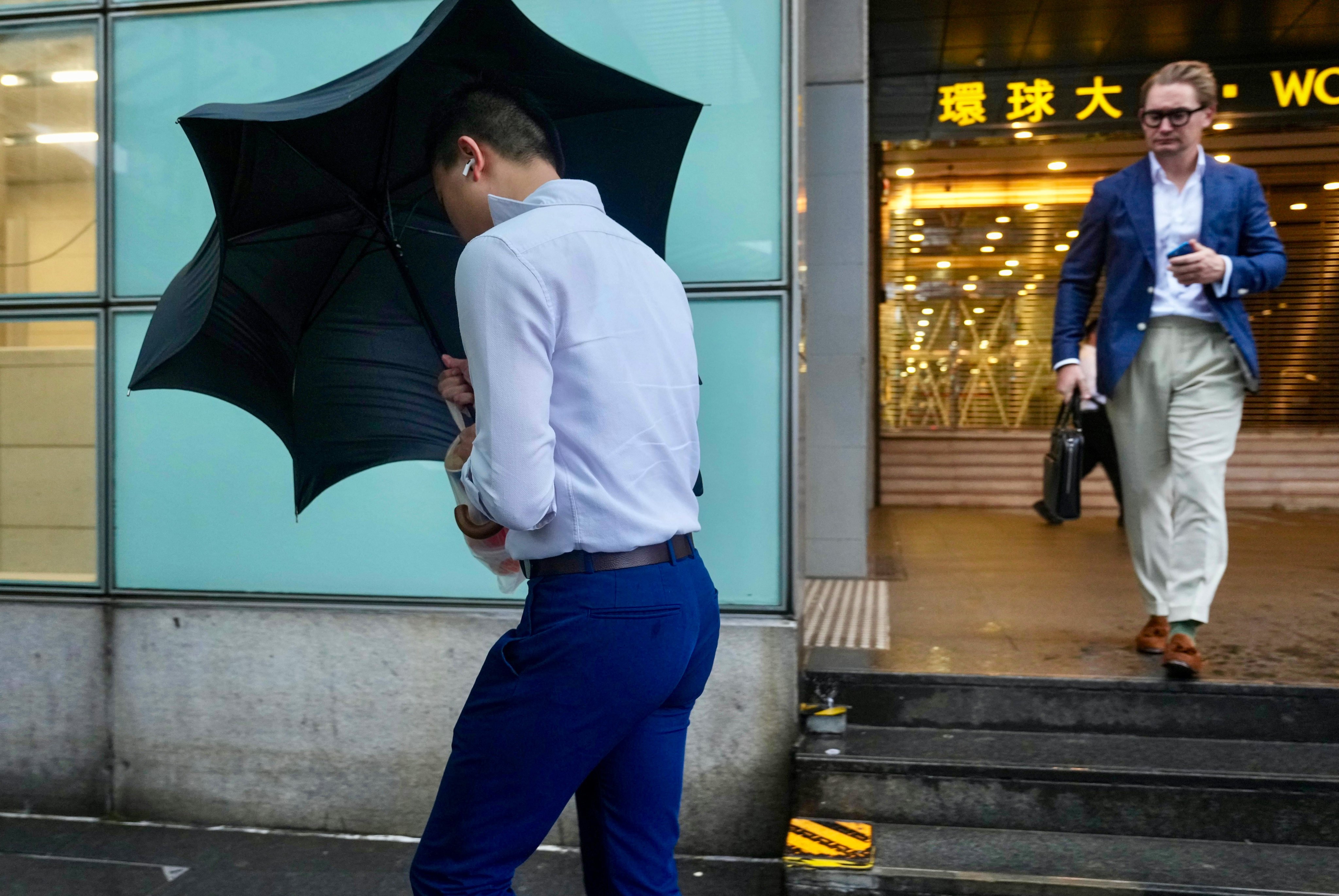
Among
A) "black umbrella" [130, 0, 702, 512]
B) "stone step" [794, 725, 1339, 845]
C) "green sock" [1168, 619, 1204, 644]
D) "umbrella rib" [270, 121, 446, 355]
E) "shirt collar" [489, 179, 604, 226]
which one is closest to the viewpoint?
"shirt collar" [489, 179, 604, 226]

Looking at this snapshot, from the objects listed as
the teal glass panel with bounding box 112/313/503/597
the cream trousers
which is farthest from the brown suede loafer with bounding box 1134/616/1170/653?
the teal glass panel with bounding box 112/313/503/597

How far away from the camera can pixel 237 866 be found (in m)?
3.68

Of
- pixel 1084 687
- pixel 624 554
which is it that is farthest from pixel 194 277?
pixel 1084 687

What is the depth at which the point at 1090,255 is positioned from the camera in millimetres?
4188

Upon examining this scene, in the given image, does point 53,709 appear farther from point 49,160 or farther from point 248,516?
point 49,160

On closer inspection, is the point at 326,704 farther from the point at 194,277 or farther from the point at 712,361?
the point at 194,277

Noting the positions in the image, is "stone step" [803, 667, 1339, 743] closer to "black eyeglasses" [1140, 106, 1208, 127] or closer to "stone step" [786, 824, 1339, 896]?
"stone step" [786, 824, 1339, 896]

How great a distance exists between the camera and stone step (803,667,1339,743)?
143 inches

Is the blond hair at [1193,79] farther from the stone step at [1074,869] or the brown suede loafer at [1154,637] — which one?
the stone step at [1074,869]

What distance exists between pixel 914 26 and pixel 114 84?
7.41 m

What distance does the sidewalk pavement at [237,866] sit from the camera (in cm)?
349

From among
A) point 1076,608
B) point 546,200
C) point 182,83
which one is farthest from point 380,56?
point 1076,608

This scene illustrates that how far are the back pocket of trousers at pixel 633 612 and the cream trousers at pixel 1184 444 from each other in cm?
275

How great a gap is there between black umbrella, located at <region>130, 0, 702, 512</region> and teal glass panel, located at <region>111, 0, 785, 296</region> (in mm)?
1113
